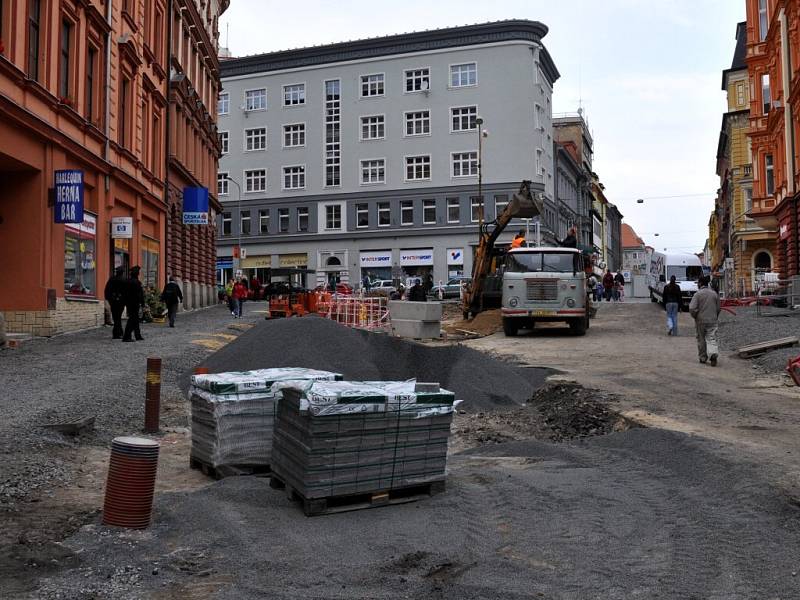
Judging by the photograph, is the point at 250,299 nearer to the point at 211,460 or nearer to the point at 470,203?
the point at 470,203

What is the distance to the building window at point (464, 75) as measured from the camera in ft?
200

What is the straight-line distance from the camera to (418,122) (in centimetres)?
6275

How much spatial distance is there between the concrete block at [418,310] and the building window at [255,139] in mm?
45777

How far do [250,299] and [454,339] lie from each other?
2887cm

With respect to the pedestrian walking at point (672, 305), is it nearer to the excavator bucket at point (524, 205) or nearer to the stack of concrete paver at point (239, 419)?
the excavator bucket at point (524, 205)

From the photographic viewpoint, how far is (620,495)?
21.7 feet

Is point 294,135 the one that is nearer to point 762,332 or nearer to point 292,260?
point 292,260

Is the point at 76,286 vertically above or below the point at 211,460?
above

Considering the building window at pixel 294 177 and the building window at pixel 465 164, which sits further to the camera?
the building window at pixel 294 177

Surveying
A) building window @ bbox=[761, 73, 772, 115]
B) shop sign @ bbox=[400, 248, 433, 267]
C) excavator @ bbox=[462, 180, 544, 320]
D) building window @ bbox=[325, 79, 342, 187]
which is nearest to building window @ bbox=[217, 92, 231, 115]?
building window @ bbox=[325, 79, 342, 187]

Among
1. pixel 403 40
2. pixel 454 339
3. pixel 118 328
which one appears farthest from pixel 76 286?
pixel 403 40

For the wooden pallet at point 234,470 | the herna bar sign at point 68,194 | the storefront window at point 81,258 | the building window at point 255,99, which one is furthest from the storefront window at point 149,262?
the building window at point 255,99

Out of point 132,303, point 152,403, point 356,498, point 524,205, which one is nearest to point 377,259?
point 524,205

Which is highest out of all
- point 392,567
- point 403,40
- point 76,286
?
point 403,40
